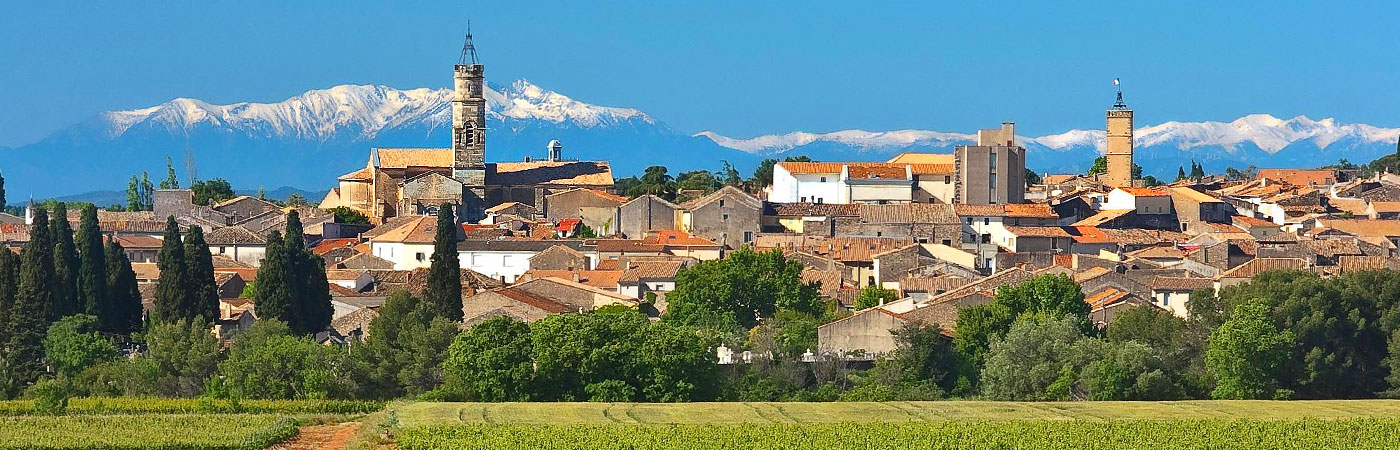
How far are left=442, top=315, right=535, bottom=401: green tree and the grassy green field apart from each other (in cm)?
200

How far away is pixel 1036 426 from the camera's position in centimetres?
3459

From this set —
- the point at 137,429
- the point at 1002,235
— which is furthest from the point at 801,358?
the point at 1002,235

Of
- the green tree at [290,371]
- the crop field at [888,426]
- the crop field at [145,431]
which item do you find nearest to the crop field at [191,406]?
the crop field at [145,431]

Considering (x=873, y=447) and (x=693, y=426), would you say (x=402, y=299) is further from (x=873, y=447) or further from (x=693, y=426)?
(x=873, y=447)

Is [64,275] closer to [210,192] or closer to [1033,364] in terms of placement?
[1033,364]

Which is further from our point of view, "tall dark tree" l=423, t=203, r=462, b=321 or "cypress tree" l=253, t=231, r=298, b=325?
"tall dark tree" l=423, t=203, r=462, b=321

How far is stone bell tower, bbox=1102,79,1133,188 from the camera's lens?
118 m

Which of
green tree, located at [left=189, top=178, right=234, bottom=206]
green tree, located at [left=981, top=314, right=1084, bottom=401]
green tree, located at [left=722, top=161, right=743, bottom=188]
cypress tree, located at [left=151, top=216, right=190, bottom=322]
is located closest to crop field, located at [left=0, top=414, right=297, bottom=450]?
cypress tree, located at [left=151, top=216, right=190, bottom=322]

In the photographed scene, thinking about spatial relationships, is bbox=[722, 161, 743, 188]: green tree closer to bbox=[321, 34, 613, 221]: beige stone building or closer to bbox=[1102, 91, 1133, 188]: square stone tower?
bbox=[321, 34, 613, 221]: beige stone building

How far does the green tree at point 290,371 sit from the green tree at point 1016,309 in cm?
1472

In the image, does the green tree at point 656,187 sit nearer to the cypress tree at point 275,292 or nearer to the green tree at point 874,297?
the green tree at point 874,297

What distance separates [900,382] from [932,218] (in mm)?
35467

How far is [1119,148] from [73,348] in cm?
7910

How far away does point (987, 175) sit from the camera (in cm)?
9250
